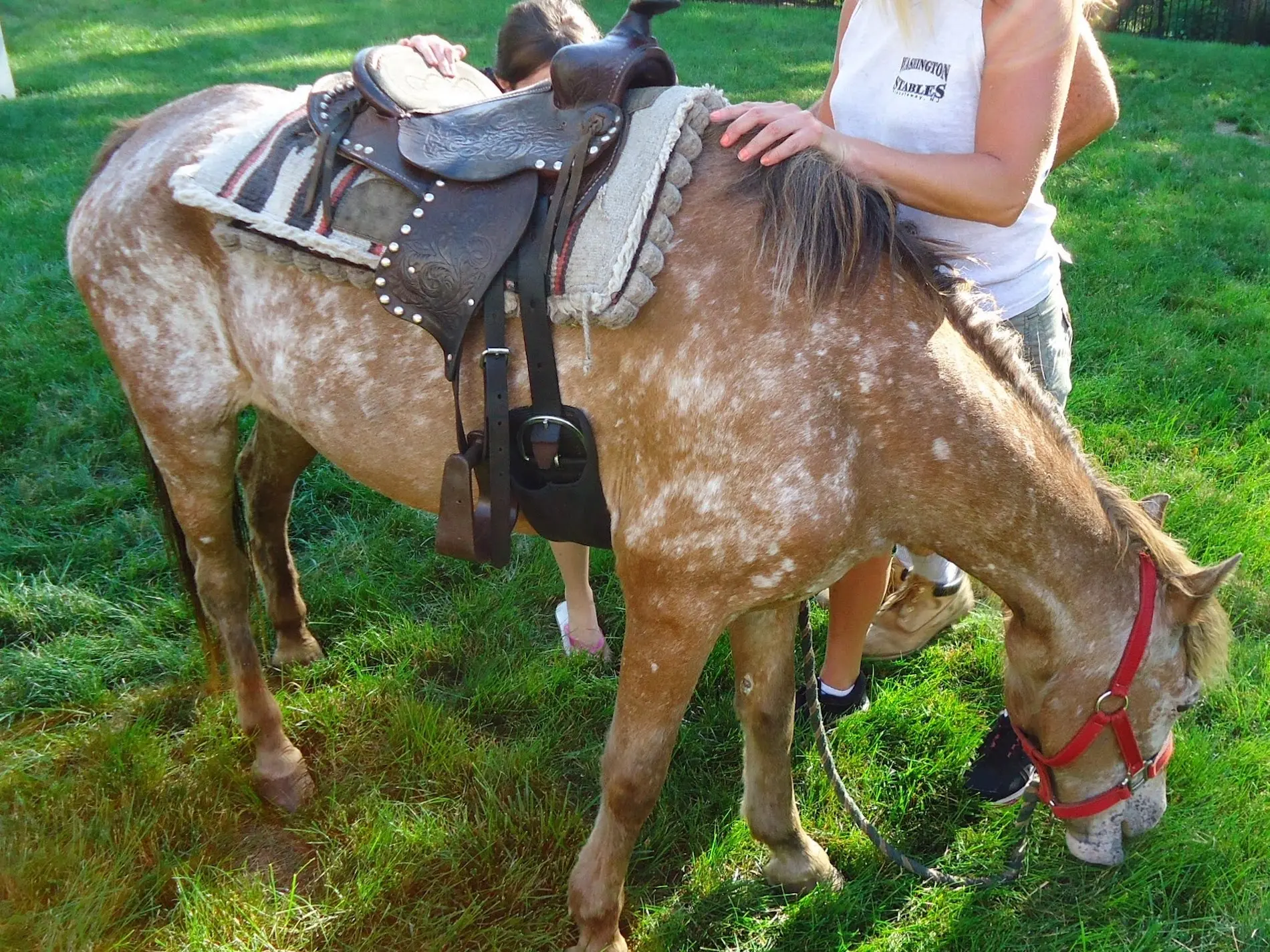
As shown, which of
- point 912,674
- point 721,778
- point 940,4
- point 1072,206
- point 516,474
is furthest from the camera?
point 1072,206

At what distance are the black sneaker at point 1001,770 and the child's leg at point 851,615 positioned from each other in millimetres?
425

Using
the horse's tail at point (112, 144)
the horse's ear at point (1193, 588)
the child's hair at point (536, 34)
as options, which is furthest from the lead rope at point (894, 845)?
the child's hair at point (536, 34)

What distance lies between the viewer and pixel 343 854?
237 cm

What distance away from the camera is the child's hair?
3.14 meters

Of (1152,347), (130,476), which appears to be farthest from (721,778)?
(1152,347)

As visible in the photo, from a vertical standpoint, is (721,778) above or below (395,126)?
below

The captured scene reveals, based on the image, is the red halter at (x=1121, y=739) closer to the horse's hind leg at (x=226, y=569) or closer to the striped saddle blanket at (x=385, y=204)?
the striped saddle blanket at (x=385, y=204)

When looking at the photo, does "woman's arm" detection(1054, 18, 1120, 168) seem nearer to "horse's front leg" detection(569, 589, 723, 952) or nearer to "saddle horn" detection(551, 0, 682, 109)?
"saddle horn" detection(551, 0, 682, 109)

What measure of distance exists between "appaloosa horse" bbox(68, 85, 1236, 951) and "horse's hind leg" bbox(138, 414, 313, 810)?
0.33m

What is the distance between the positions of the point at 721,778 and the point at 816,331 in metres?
1.49

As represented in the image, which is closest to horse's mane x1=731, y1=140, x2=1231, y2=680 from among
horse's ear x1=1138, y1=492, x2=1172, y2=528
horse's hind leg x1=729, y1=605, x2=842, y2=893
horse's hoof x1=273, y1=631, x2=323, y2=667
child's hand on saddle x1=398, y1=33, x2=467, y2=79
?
horse's ear x1=1138, y1=492, x2=1172, y2=528

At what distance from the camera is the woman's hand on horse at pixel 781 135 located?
5.65ft

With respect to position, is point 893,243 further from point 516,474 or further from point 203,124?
point 203,124

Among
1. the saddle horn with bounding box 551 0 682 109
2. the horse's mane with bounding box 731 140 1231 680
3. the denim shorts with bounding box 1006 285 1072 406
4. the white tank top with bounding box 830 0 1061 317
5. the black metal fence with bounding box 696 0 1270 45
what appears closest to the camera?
the horse's mane with bounding box 731 140 1231 680
